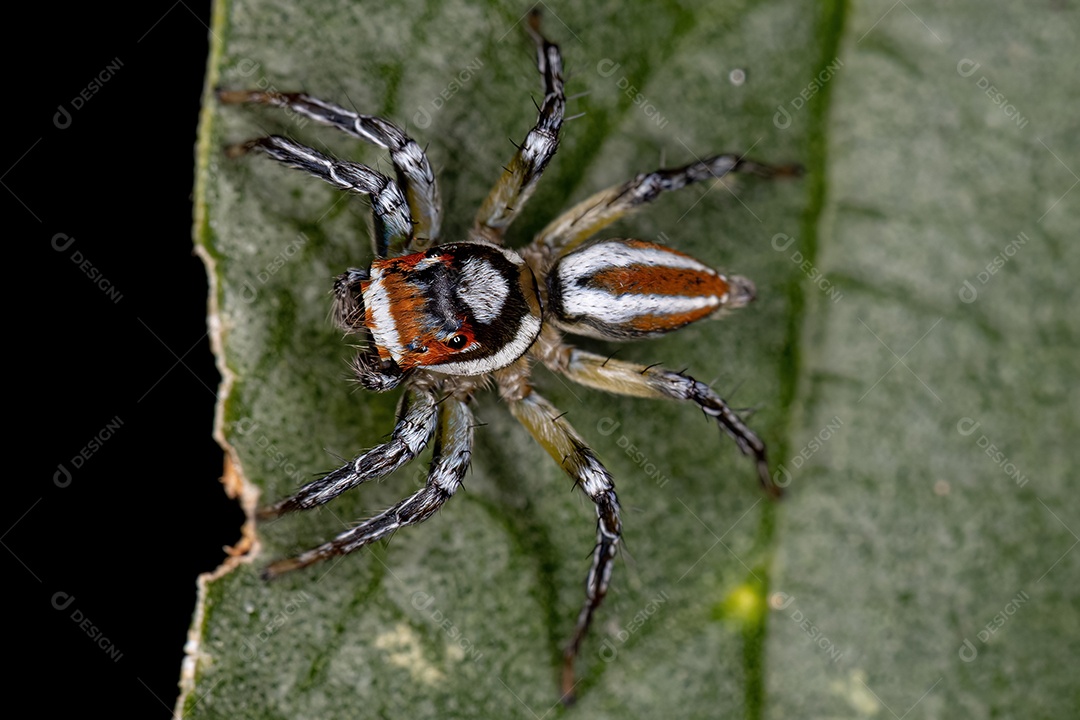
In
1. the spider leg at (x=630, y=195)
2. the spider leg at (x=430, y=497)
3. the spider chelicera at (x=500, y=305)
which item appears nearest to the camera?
the spider leg at (x=430, y=497)

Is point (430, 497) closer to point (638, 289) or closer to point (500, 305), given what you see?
point (500, 305)

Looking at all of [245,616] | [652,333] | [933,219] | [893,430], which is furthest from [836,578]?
[245,616]

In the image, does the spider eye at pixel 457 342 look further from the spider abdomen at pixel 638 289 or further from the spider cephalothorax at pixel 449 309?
the spider abdomen at pixel 638 289

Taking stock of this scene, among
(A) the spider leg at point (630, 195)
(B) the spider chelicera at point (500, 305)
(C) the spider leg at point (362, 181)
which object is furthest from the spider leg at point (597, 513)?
(C) the spider leg at point (362, 181)

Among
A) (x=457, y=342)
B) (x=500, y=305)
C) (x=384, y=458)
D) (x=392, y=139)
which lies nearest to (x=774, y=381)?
(x=500, y=305)

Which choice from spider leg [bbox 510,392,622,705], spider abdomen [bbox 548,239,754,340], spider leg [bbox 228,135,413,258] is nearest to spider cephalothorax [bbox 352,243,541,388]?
spider leg [bbox 228,135,413,258]

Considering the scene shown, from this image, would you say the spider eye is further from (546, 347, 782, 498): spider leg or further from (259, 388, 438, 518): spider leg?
(546, 347, 782, 498): spider leg

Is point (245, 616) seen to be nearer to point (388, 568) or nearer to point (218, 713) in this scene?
point (218, 713)

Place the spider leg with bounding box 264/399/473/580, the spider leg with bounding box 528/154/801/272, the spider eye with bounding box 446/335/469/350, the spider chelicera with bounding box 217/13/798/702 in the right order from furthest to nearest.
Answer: the spider leg with bounding box 528/154/801/272, the spider eye with bounding box 446/335/469/350, the spider chelicera with bounding box 217/13/798/702, the spider leg with bounding box 264/399/473/580
